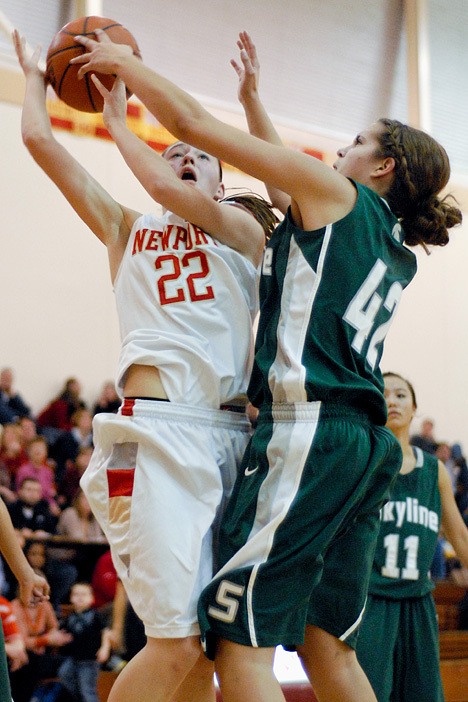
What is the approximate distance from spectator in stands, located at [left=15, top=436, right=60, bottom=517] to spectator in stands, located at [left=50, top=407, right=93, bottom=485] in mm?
164

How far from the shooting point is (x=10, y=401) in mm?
8914

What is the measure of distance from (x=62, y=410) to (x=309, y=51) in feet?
19.6

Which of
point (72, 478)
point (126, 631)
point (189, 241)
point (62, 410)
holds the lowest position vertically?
point (126, 631)

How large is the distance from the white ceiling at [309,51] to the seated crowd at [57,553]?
404 cm

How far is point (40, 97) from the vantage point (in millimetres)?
3330

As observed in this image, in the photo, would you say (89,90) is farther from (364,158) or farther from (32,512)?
(32,512)

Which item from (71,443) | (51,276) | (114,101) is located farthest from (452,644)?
(114,101)

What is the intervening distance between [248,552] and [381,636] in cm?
207

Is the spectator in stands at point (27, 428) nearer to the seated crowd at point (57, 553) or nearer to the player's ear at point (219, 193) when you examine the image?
the seated crowd at point (57, 553)

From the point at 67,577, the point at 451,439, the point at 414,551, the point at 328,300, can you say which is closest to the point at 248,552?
the point at 328,300

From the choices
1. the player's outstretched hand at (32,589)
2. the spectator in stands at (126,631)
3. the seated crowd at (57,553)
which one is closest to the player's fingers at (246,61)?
the player's outstretched hand at (32,589)

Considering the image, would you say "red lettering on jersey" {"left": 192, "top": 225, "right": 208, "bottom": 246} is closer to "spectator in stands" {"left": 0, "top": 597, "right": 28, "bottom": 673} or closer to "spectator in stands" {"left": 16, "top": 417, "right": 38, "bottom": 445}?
"spectator in stands" {"left": 0, "top": 597, "right": 28, "bottom": 673}

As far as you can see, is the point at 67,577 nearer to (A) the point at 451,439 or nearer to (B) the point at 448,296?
(A) the point at 451,439

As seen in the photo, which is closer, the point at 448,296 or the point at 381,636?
the point at 381,636
